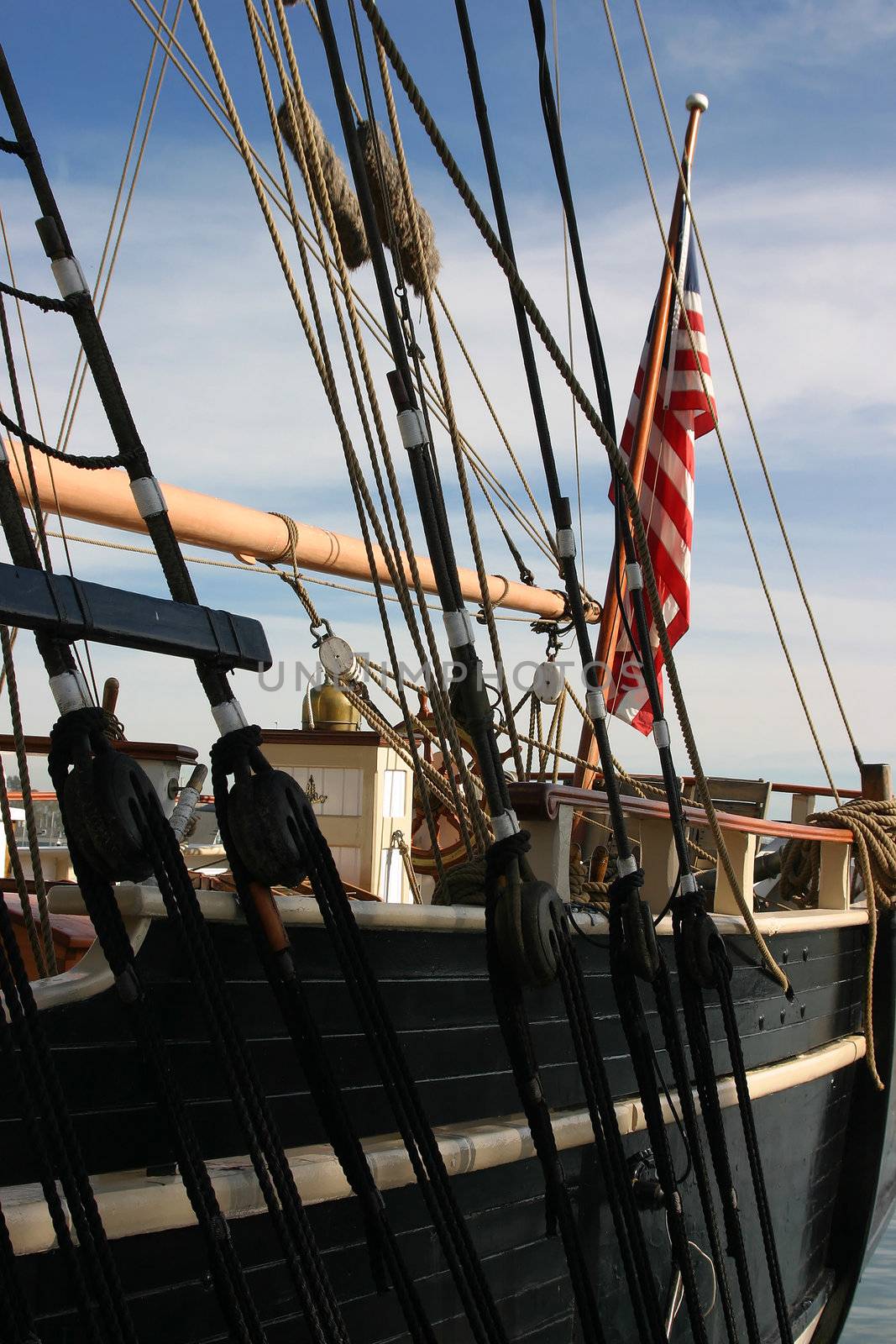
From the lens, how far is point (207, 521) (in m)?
5.70

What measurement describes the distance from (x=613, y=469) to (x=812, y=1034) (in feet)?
9.39

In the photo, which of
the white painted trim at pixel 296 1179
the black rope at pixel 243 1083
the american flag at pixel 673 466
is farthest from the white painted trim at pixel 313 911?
the american flag at pixel 673 466

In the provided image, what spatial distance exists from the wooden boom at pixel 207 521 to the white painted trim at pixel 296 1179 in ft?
7.47

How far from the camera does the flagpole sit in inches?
284

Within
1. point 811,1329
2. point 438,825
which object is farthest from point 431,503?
point 811,1329

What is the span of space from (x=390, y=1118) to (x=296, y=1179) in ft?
1.45

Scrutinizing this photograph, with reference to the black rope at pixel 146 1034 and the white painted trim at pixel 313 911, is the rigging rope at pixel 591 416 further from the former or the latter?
the black rope at pixel 146 1034

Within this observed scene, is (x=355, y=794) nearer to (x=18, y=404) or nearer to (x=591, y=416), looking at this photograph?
(x=591, y=416)

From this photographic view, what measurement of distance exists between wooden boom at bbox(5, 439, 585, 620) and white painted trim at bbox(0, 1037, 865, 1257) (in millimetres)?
2278

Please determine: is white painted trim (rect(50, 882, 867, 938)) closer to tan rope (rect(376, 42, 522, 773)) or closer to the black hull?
the black hull

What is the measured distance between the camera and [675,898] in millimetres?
4129

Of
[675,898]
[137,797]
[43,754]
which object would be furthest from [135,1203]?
[43,754]

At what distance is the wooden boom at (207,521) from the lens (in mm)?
4945

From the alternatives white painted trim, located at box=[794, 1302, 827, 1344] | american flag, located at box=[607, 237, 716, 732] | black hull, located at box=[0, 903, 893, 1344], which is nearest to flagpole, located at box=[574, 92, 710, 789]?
american flag, located at box=[607, 237, 716, 732]
